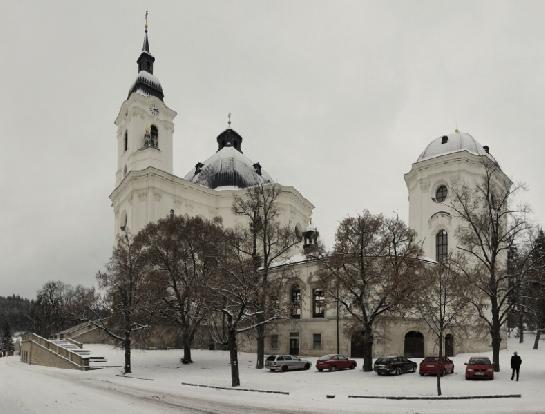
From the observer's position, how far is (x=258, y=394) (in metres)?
23.2

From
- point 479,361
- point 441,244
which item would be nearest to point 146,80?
point 441,244

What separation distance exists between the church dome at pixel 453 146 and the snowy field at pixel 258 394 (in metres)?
26.0

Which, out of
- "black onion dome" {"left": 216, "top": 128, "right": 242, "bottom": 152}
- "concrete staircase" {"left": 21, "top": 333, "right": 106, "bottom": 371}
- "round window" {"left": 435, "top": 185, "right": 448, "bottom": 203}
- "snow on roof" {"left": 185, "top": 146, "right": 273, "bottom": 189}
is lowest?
"concrete staircase" {"left": 21, "top": 333, "right": 106, "bottom": 371}

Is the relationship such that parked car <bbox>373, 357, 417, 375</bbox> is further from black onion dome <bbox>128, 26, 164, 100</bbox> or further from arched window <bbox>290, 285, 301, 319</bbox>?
black onion dome <bbox>128, 26, 164, 100</bbox>

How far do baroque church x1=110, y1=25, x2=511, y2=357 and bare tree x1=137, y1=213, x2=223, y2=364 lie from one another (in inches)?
283

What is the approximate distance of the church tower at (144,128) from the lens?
66188 mm

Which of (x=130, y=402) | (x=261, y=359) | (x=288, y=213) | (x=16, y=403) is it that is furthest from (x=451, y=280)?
(x=288, y=213)

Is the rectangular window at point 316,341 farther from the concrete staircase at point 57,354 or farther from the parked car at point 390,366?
the concrete staircase at point 57,354

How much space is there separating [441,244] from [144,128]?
122ft

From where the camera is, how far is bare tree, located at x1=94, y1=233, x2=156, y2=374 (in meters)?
37.6

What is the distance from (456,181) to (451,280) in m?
24.7

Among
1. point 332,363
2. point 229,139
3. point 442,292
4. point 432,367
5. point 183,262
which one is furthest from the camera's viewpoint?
point 229,139

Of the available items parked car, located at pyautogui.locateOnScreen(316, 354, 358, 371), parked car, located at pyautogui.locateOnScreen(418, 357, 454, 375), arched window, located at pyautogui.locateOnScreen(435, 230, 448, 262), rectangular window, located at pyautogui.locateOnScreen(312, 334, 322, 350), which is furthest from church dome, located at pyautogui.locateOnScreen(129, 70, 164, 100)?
parked car, located at pyautogui.locateOnScreen(418, 357, 454, 375)

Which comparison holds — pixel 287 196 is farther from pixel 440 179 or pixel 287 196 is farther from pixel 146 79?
pixel 146 79
